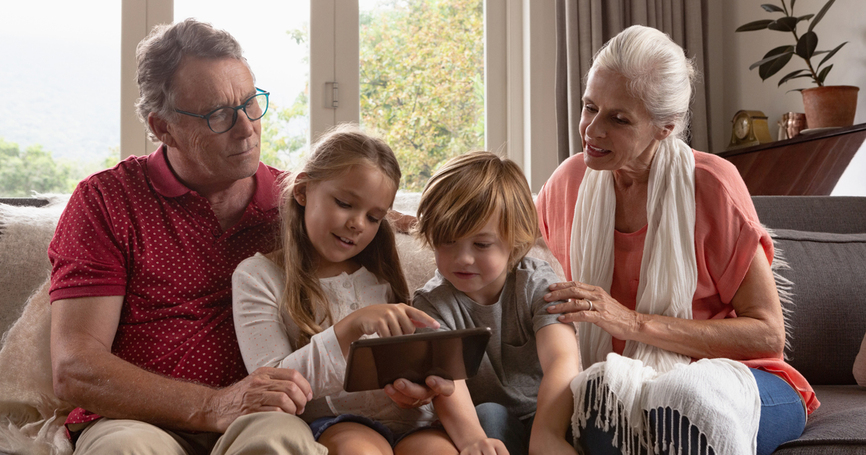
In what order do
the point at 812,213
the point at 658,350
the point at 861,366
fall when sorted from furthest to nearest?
the point at 812,213
the point at 861,366
the point at 658,350

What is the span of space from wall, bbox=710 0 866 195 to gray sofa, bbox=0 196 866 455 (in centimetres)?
76

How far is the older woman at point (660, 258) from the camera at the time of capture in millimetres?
1316

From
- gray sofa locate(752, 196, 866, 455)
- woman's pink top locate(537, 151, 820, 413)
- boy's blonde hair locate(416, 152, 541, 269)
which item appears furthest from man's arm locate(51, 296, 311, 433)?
gray sofa locate(752, 196, 866, 455)

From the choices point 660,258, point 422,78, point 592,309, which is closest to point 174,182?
point 592,309

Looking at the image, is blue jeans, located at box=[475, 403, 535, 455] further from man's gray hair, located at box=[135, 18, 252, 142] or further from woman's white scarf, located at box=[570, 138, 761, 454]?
man's gray hair, located at box=[135, 18, 252, 142]

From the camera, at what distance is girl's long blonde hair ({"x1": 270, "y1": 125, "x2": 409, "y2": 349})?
4.37ft

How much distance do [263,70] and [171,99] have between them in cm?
181

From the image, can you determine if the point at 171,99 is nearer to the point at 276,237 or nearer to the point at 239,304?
the point at 276,237

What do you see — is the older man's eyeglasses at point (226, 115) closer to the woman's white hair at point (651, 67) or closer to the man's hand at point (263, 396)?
the man's hand at point (263, 396)

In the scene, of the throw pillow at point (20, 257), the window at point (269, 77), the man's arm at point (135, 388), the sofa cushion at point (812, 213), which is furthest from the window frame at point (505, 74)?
the man's arm at point (135, 388)

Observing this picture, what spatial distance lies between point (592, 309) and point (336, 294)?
1.74 feet

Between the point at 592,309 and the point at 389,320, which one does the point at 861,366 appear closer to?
the point at 592,309

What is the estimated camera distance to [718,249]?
1541mm

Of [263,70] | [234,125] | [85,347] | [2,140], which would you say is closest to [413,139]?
[263,70]
